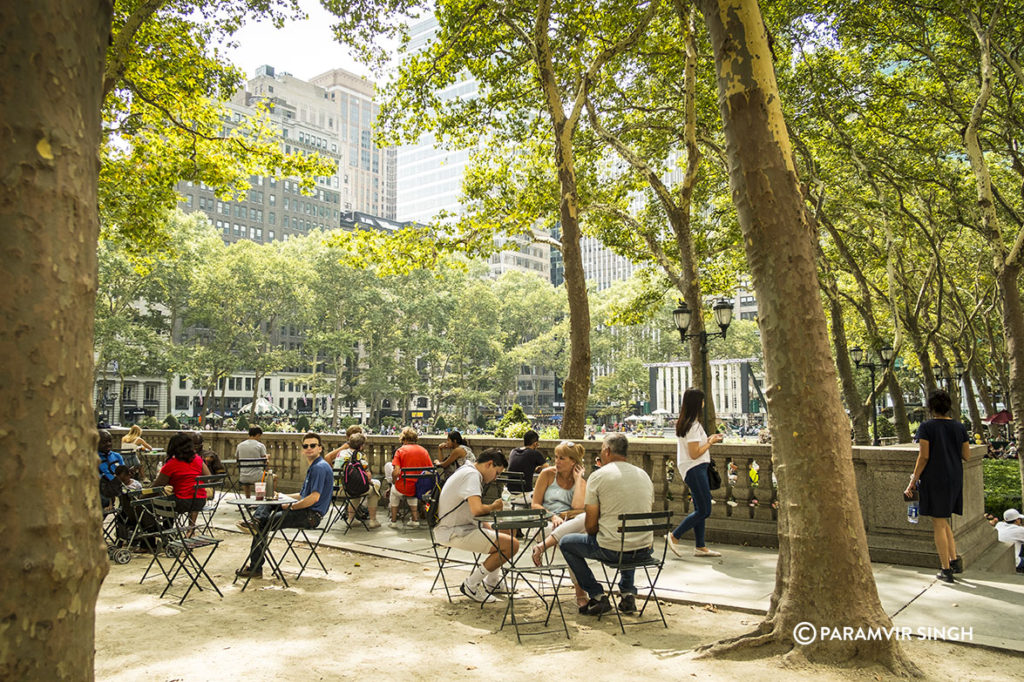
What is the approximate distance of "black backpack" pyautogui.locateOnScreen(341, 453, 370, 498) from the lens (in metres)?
10.5

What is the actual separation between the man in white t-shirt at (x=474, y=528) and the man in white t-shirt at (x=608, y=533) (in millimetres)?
710

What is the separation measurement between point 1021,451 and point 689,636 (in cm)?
942

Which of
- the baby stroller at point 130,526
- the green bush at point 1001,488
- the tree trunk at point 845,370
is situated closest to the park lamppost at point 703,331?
the tree trunk at point 845,370

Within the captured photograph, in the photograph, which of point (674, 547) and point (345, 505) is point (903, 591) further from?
point (345, 505)

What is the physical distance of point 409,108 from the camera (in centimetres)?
1484

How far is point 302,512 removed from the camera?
25.9ft

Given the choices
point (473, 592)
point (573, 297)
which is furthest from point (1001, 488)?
point (473, 592)

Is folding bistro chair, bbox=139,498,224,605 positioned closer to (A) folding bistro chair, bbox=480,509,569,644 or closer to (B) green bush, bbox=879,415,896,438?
(A) folding bistro chair, bbox=480,509,569,644

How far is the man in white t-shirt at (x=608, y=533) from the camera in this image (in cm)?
593

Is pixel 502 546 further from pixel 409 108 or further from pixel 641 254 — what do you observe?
pixel 641 254

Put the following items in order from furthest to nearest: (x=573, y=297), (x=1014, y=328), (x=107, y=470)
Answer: (x=573, y=297) < (x=1014, y=328) < (x=107, y=470)

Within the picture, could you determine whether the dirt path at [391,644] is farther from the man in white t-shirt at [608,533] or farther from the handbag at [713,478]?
the handbag at [713,478]

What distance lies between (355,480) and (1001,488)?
13622 mm

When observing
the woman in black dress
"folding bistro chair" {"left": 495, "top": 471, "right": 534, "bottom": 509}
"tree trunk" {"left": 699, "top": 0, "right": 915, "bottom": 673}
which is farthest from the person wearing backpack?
the woman in black dress
